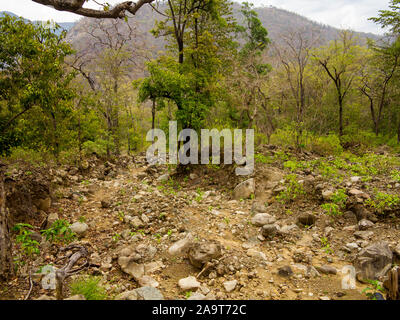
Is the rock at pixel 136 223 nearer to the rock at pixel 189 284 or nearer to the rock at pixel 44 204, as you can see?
the rock at pixel 189 284

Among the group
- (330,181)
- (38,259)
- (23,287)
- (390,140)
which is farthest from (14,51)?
(390,140)

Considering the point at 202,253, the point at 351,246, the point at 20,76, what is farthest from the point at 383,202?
the point at 20,76

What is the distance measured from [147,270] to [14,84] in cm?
410

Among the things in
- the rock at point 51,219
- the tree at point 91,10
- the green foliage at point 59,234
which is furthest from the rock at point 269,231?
the tree at point 91,10

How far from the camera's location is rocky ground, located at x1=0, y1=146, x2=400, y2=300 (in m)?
3.59

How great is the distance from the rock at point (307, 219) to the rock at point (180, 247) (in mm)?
2636

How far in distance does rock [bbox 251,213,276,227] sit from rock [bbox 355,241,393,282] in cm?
202

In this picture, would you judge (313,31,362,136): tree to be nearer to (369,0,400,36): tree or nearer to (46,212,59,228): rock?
(369,0,400,36): tree

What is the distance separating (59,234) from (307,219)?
208 inches

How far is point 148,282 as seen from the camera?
3.63 meters

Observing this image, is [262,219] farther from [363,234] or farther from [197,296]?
[197,296]

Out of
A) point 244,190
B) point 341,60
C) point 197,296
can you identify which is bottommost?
point 197,296

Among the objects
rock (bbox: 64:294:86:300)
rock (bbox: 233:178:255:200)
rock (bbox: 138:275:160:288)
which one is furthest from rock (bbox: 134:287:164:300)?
rock (bbox: 233:178:255:200)
